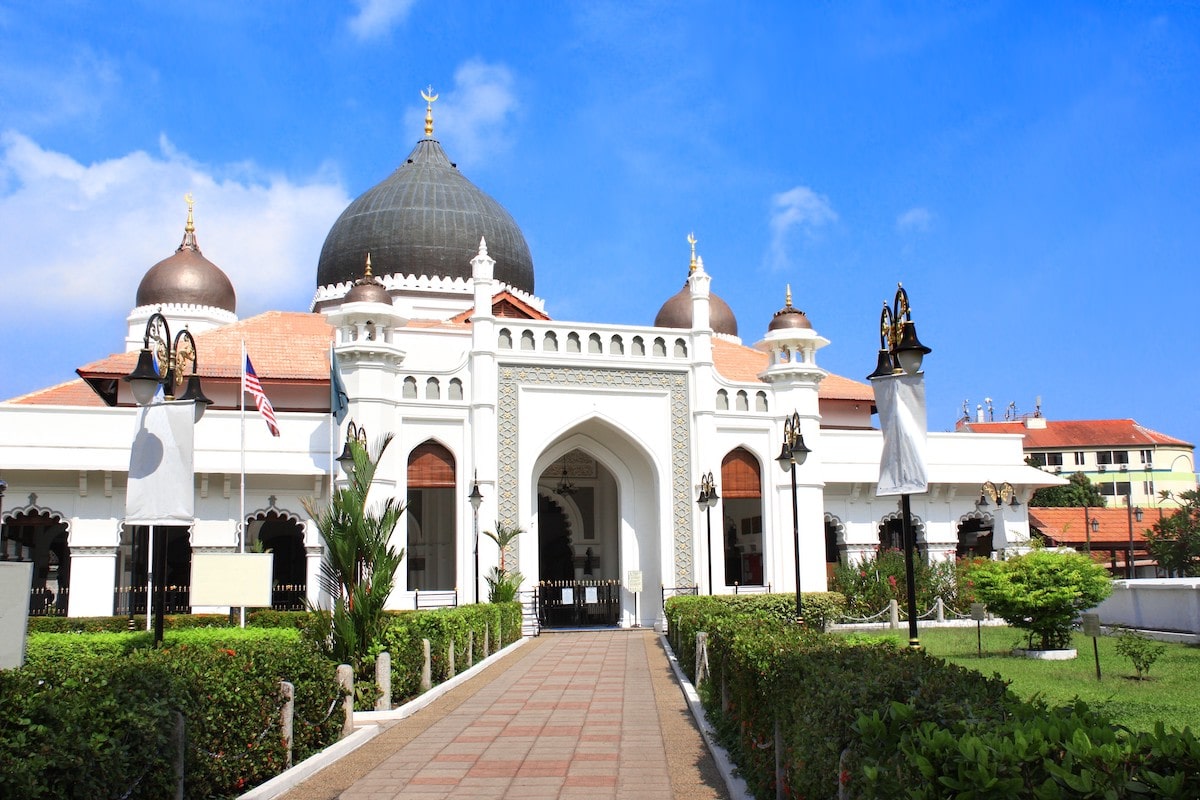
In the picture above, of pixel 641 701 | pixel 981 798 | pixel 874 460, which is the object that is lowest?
pixel 641 701

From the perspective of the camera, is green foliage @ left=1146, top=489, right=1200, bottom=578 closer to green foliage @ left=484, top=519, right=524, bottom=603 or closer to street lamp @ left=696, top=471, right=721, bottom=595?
street lamp @ left=696, top=471, right=721, bottom=595

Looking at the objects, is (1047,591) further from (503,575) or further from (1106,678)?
(503,575)

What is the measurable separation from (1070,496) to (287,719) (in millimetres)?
55432

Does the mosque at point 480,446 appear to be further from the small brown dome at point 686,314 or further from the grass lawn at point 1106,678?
the grass lawn at point 1106,678

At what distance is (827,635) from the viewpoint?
30.1ft

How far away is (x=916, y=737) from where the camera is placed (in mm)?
4145

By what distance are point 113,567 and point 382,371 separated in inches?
305

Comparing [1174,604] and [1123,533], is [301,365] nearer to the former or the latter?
[1174,604]

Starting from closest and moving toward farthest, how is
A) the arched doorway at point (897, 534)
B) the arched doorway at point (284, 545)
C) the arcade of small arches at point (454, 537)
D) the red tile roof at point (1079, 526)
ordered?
the arcade of small arches at point (454, 537)
the arched doorway at point (284, 545)
the arched doorway at point (897, 534)
the red tile roof at point (1079, 526)

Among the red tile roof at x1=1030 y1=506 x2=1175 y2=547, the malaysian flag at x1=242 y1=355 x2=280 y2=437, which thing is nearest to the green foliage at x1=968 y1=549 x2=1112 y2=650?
the malaysian flag at x1=242 y1=355 x2=280 y2=437

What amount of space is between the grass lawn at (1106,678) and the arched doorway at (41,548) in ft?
66.4

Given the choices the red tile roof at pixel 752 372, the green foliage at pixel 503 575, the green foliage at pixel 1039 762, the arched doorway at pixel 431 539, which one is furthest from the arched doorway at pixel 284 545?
the green foliage at pixel 1039 762

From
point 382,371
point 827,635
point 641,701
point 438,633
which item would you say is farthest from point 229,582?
point 382,371

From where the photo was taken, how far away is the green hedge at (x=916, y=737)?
3.48 metres
